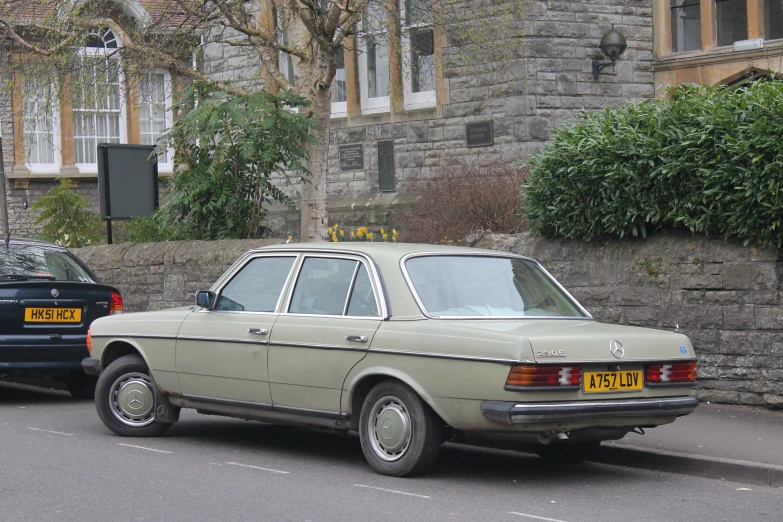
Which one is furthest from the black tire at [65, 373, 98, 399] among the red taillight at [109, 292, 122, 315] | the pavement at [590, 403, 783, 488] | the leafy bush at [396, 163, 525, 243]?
the pavement at [590, 403, 783, 488]

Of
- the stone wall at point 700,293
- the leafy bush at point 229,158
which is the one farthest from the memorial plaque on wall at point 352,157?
the stone wall at point 700,293

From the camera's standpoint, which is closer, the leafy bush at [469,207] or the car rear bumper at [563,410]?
the car rear bumper at [563,410]

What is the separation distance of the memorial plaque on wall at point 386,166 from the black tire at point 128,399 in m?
11.8

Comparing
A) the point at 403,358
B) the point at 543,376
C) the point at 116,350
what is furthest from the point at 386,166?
the point at 543,376

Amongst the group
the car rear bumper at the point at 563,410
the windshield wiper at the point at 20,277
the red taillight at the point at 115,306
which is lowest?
the car rear bumper at the point at 563,410

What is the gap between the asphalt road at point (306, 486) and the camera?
654 cm

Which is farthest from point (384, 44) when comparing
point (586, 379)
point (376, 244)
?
point (586, 379)

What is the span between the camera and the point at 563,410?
6953 mm

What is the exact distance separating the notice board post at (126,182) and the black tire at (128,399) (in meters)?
9.79

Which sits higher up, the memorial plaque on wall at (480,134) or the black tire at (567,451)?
the memorial plaque on wall at (480,134)

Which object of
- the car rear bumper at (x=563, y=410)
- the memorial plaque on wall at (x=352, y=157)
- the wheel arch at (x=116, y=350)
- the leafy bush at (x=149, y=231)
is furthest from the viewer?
the memorial plaque on wall at (x=352, y=157)

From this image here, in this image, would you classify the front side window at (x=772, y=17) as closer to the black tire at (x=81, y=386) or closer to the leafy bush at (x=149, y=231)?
the leafy bush at (x=149, y=231)

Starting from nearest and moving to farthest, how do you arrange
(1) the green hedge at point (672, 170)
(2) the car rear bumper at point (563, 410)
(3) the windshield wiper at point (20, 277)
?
(2) the car rear bumper at point (563, 410), (1) the green hedge at point (672, 170), (3) the windshield wiper at point (20, 277)

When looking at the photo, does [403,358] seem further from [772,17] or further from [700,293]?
[772,17]
